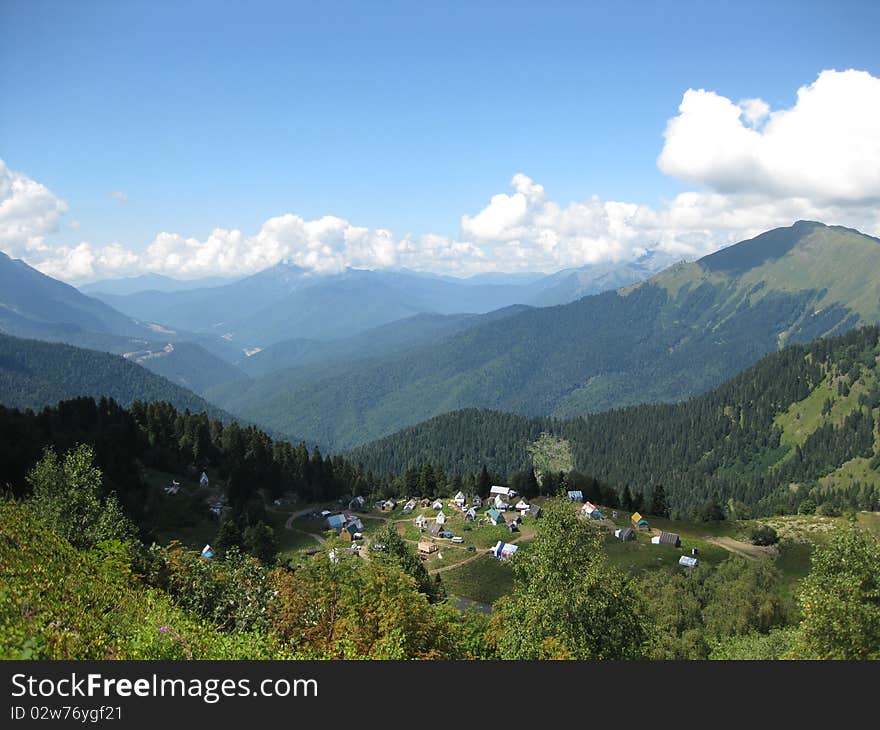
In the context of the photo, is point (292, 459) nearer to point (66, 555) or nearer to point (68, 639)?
point (66, 555)

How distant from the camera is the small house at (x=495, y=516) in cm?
10706

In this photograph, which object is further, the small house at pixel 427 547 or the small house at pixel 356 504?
the small house at pixel 356 504

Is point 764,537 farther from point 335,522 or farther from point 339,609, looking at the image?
point 339,609

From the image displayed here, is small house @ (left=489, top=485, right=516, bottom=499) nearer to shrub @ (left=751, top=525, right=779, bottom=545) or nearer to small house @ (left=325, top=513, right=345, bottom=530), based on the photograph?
small house @ (left=325, top=513, right=345, bottom=530)

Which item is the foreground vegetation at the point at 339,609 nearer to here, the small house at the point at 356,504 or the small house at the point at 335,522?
the small house at the point at 335,522

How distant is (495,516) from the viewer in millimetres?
107875

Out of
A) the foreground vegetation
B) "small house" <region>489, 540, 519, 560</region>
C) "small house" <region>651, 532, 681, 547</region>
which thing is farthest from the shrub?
the foreground vegetation

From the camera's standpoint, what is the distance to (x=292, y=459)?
128875 millimetres

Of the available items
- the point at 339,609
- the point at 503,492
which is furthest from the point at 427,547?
the point at 339,609

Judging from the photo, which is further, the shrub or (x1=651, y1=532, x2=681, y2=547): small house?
the shrub

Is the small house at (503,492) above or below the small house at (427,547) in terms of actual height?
above

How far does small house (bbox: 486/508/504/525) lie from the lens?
4215 inches

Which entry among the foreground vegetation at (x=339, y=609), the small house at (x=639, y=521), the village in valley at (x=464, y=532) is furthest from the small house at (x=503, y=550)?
the foreground vegetation at (x=339, y=609)

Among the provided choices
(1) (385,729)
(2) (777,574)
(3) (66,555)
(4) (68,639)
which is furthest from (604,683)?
(2) (777,574)
